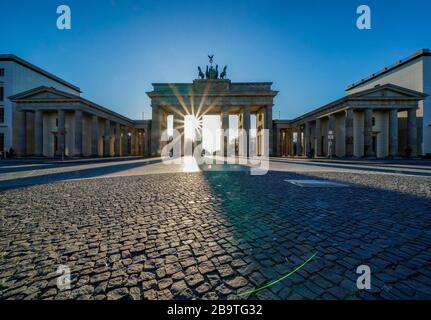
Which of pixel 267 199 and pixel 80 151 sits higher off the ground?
pixel 80 151

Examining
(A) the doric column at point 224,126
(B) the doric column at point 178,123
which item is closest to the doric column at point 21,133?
(B) the doric column at point 178,123

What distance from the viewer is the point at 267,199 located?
4844 millimetres

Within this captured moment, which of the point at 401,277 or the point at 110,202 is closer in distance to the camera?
the point at 401,277

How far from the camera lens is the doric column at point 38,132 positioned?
3178 centimetres

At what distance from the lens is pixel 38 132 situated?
1258 inches

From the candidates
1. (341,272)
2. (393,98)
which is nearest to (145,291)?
(341,272)

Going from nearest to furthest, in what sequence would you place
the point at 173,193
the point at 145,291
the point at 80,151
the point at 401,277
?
the point at 145,291
the point at 401,277
the point at 173,193
the point at 80,151

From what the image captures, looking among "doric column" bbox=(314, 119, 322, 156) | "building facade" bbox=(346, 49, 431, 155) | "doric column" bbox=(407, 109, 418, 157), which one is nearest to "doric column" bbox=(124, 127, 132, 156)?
"doric column" bbox=(314, 119, 322, 156)

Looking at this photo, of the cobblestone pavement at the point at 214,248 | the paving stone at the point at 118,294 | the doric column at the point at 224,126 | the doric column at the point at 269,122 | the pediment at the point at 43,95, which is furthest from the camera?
the doric column at the point at 224,126

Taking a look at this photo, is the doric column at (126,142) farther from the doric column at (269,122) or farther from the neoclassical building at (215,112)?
the doric column at (269,122)

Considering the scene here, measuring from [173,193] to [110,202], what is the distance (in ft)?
5.31

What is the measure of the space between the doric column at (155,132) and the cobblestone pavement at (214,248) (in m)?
34.3

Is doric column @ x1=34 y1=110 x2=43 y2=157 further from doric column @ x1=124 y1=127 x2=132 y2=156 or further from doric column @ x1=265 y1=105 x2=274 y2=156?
doric column @ x1=265 y1=105 x2=274 y2=156
